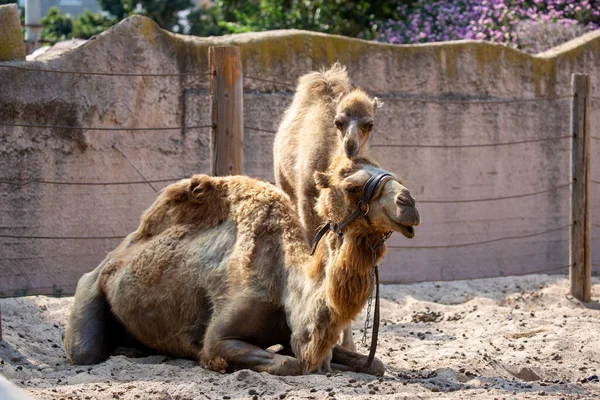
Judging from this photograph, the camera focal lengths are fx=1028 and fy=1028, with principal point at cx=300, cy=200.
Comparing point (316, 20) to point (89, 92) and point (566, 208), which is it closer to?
point (566, 208)

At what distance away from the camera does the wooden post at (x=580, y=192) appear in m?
9.00

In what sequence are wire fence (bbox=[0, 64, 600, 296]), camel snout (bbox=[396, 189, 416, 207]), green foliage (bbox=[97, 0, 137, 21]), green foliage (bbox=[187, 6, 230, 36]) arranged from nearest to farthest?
camel snout (bbox=[396, 189, 416, 207]) < wire fence (bbox=[0, 64, 600, 296]) < green foliage (bbox=[187, 6, 230, 36]) < green foliage (bbox=[97, 0, 137, 21])

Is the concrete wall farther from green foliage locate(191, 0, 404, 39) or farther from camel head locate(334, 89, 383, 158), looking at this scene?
green foliage locate(191, 0, 404, 39)

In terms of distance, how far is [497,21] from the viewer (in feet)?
47.6

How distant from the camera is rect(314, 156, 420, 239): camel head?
4.76 meters

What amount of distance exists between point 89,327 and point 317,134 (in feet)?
6.53

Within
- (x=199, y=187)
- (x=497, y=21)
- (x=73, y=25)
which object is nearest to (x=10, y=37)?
(x=199, y=187)

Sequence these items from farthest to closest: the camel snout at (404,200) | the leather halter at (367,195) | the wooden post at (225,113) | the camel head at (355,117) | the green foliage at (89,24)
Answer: the green foliage at (89,24) → the wooden post at (225,113) → the camel head at (355,117) → the leather halter at (367,195) → the camel snout at (404,200)

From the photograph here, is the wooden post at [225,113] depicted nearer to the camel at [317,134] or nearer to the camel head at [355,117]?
the camel at [317,134]

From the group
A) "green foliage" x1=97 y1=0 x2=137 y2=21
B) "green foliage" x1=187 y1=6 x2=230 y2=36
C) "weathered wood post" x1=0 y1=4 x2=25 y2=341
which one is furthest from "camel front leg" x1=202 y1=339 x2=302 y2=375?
"green foliage" x1=97 y1=0 x2=137 y2=21

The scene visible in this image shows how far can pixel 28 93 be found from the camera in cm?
838

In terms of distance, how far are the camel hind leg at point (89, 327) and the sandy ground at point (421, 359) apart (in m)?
0.14

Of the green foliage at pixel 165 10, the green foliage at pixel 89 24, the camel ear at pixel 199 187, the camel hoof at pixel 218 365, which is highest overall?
the green foliage at pixel 165 10

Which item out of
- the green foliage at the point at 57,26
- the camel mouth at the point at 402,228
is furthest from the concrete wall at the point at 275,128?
the green foliage at the point at 57,26
